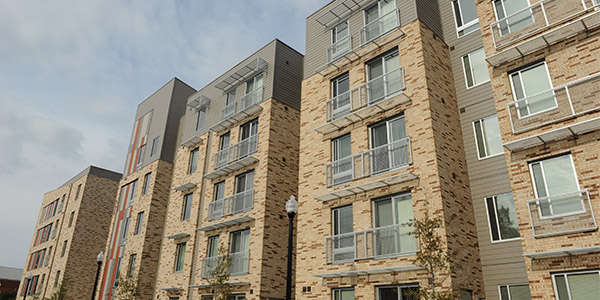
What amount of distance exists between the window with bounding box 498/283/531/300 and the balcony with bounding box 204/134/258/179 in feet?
43.1

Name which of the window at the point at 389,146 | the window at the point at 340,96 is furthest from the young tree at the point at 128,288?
the window at the point at 389,146

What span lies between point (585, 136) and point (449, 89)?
6529mm

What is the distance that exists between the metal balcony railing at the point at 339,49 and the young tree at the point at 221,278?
11.0 m

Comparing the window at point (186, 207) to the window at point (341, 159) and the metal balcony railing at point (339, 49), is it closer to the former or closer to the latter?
the window at point (341, 159)

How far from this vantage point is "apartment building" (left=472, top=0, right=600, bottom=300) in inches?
463

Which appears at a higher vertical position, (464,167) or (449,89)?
(449,89)

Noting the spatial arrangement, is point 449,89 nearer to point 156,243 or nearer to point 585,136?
point 585,136

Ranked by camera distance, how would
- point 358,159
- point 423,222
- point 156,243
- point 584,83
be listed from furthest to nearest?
1. point 156,243
2. point 358,159
3. point 423,222
4. point 584,83

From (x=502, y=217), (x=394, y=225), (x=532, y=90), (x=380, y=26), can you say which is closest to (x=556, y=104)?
(x=532, y=90)

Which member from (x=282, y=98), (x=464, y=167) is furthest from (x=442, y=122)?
(x=282, y=98)

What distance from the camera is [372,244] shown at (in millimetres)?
15883

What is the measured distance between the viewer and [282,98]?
80.4ft

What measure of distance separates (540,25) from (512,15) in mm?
1051

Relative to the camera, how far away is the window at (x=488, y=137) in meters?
16.4
